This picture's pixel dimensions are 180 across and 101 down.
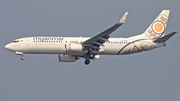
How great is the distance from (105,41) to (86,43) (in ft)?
10.4

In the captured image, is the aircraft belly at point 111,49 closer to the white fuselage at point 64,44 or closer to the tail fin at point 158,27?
the white fuselage at point 64,44

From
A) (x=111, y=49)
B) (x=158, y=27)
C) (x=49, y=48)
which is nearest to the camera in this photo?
(x=49, y=48)

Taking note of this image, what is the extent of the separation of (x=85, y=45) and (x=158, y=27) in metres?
14.6

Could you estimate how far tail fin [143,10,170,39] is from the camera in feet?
228

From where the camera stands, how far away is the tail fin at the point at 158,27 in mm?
69625

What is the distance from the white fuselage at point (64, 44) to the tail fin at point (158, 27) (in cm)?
238

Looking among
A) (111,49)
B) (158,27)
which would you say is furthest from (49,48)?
(158,27)

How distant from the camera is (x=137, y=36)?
68.8m

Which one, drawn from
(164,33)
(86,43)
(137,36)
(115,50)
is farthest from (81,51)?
(164,33)

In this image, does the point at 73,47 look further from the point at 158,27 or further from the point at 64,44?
the point at 158,27

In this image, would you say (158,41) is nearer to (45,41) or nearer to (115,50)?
(115,50)

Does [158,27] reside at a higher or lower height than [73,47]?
higher

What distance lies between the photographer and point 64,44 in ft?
214

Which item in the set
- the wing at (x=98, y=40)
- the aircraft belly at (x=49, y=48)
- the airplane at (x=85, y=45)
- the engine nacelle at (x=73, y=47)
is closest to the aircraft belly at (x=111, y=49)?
the airplane at (x=85, y=45)
